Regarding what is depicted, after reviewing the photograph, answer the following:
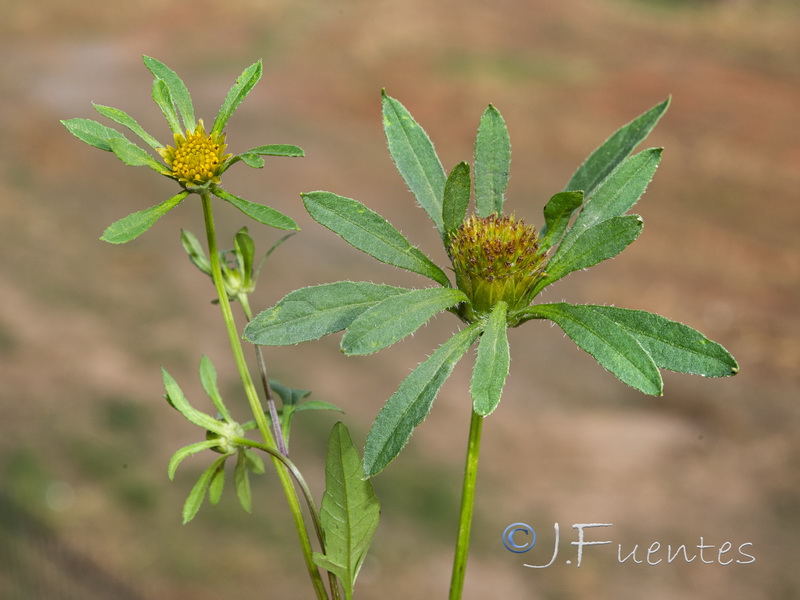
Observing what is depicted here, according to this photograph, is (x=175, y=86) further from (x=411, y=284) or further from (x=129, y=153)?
(x=411, y=284)

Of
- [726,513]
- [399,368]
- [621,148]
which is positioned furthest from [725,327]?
[621,148]

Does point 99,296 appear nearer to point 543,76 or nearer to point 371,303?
point 543,76

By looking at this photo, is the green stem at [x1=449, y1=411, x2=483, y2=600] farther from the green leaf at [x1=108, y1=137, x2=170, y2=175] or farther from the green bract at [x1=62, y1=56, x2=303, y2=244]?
the green leaf at [x1=108, y1=137, x2=170, y2=175]

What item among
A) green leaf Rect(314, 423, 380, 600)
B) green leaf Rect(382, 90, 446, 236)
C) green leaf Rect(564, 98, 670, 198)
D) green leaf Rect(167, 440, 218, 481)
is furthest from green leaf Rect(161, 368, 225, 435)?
green leaf Rect(564, 98, 670, 198)

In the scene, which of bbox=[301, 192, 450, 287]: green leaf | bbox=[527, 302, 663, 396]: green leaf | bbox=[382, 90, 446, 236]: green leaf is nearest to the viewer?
bbox=[527, 302, 663, 396]: green leaf

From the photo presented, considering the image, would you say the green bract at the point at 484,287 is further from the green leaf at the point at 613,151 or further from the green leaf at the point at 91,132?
the green leaf at the point at 91,132

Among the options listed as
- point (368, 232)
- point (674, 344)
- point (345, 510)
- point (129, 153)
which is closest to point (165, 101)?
point (129, 153)
